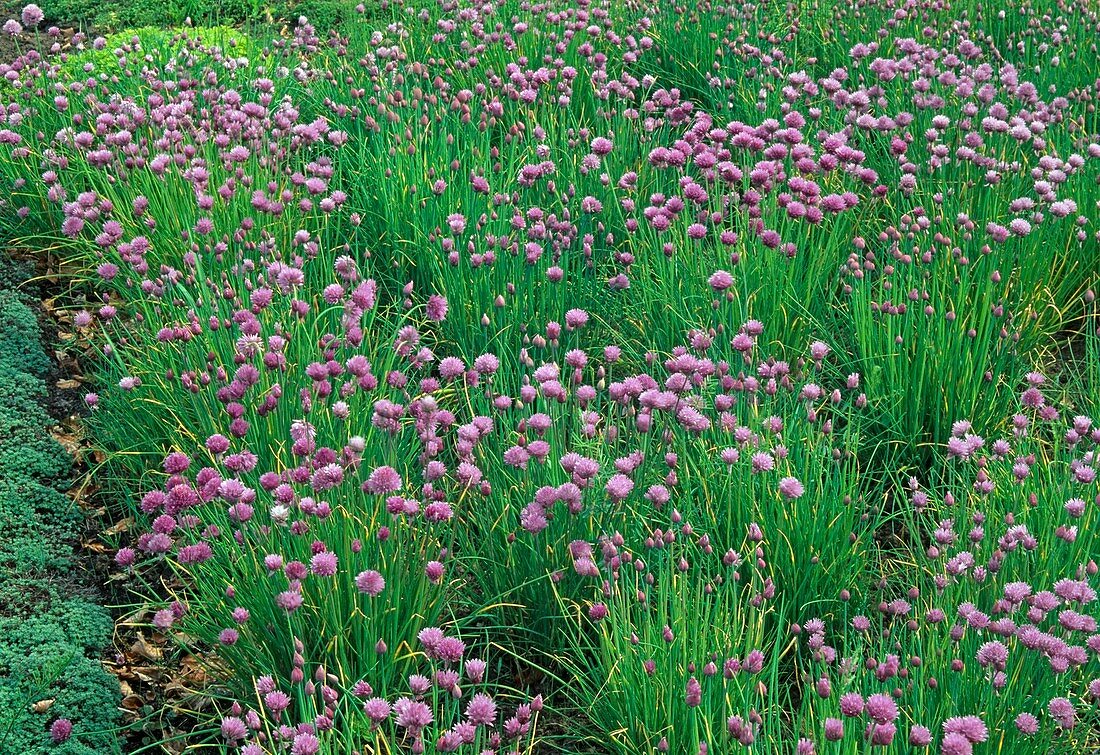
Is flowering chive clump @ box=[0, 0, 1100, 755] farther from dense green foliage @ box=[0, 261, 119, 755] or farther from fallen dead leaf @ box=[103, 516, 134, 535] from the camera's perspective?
dense green foliage @ box=[0, 261, 119, 755]

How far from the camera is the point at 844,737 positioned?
237 centimetres

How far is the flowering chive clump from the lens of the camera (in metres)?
2.70

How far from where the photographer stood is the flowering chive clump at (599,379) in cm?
270

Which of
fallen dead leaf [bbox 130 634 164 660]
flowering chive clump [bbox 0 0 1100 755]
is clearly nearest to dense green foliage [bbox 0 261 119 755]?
fallen dead leaf [bbox 130 634 164 660]

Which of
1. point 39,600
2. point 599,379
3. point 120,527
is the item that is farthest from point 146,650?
point 599,379

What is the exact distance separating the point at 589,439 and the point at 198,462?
1471 millimetres

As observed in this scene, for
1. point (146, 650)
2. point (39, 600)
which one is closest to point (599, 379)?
point (146, 650)

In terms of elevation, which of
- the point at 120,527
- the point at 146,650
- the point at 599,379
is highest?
the point at 599,379

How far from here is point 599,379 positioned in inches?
149

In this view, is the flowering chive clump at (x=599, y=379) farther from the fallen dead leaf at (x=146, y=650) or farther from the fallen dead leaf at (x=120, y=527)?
the fallen dead leaf at (x=146, y=650)

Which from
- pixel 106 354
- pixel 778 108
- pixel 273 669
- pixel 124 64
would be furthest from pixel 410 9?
pixel 273 669

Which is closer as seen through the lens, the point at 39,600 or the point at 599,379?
the point at 39,600

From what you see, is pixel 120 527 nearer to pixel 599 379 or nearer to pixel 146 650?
pixel 146 650

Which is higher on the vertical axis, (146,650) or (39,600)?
(39,600)
